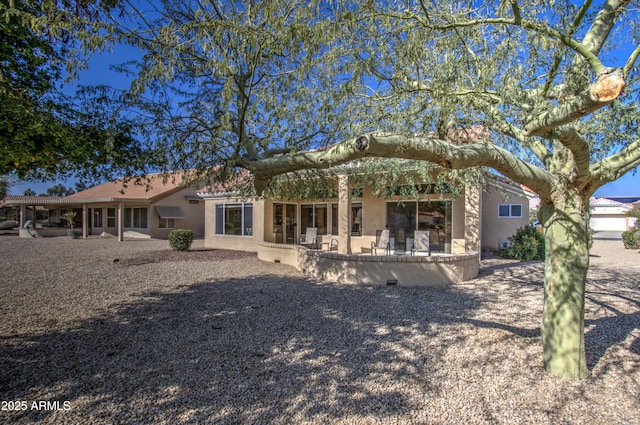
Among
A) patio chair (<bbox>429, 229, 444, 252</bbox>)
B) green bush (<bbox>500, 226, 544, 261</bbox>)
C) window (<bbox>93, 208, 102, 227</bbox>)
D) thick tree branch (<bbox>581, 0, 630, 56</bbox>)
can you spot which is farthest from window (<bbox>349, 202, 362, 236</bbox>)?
window (<bbox>93, 208, 102, 227</bbox>)

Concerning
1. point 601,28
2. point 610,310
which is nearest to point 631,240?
point 610,310

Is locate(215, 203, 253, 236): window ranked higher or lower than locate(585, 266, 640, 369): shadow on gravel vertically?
higher

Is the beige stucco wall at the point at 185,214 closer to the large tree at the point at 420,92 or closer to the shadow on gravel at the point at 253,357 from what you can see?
the shadow on gravel at the point at 253,357

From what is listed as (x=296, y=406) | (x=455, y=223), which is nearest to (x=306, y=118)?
(x=296, y=406)

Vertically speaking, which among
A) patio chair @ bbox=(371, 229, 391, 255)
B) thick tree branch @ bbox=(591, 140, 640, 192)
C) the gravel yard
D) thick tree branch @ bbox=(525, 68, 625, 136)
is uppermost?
thick tree branch @ bbox=(525, 68, 625, 136)

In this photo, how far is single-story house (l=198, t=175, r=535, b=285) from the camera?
387 inches

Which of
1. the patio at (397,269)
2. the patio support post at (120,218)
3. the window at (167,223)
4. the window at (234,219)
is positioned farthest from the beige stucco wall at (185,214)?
the patio at (397,269)

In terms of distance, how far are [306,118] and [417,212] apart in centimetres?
870

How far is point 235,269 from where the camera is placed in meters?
12.5

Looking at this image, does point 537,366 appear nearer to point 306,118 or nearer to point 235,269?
point 306,118

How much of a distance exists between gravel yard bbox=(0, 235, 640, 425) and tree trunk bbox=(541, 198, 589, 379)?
24cm

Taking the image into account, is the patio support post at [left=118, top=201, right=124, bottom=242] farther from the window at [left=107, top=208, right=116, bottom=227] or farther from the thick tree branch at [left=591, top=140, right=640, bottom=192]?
the thick tree branch at [left=591, top=140, right=640, bottom=192]

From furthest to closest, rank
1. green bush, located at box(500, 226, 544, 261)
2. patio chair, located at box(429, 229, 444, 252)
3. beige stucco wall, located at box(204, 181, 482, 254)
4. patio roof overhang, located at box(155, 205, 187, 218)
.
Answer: patio roof overhang, located at box(155, 205, 187, 218)
green bush, located at box(500, 226, 544, 261)
patio chair, located at box(429, 229, 444, 252)
beige stucco wall, located at box(204, 181, 482, 254)

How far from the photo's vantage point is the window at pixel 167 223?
1071 inches
